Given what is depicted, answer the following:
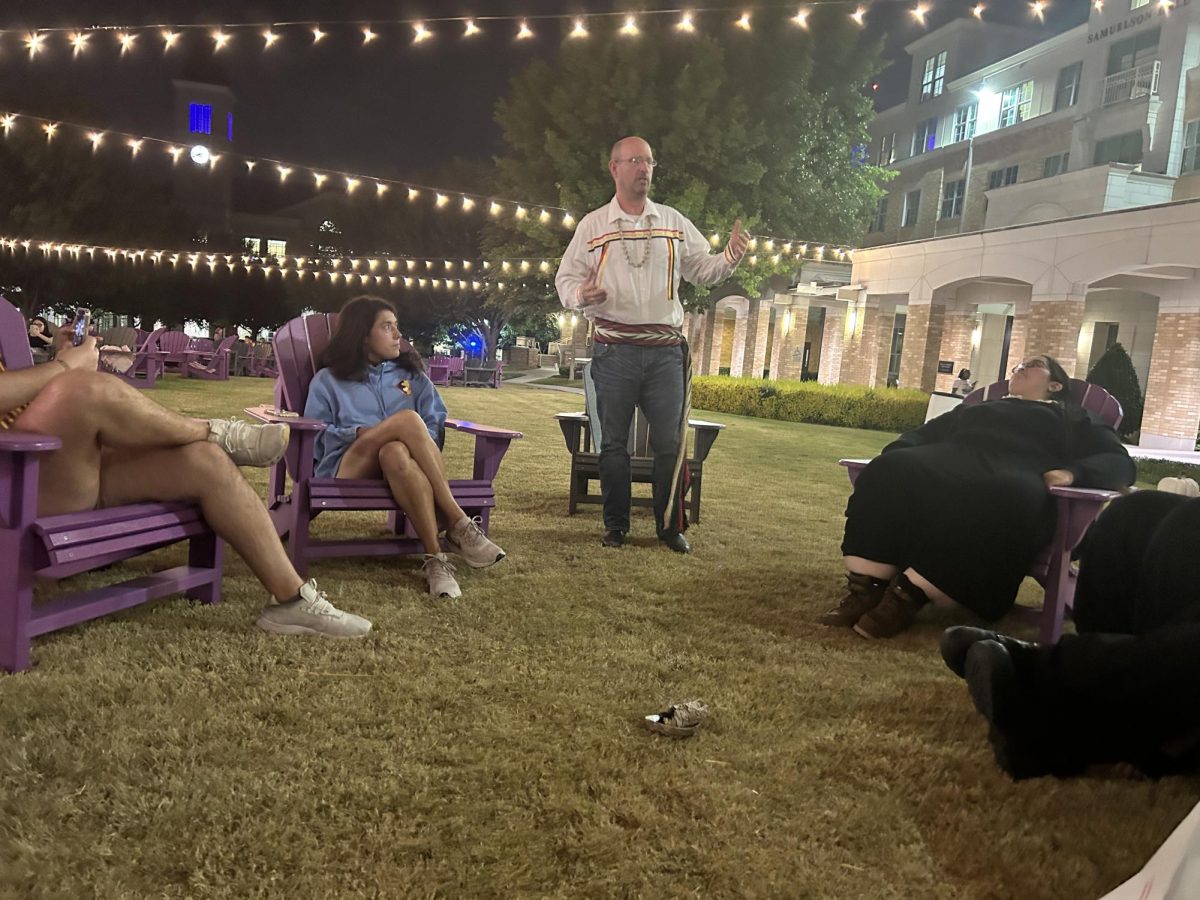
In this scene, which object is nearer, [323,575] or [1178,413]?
[323,575]

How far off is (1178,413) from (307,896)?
17.0m

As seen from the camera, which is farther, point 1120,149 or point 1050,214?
point 1050,214

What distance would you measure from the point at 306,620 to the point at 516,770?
1.13 m

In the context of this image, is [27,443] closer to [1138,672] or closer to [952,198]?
[1138,672]

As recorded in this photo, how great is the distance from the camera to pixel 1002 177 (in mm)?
26344

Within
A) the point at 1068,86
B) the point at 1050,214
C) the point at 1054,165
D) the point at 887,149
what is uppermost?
the point at 887,149

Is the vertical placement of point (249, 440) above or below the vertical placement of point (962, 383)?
below

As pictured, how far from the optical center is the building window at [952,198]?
2787 cm

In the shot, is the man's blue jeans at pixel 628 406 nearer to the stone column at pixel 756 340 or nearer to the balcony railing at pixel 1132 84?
the stone column at pixel 756 340

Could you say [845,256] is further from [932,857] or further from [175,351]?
[932,857]

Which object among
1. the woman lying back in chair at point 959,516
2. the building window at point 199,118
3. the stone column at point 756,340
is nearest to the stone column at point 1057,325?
the stone column at point 756,340

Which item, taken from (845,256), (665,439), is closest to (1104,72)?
(845,256)

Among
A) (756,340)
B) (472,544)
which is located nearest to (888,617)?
(472,544)

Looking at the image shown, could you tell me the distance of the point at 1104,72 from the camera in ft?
73.0
